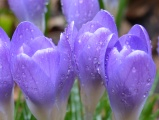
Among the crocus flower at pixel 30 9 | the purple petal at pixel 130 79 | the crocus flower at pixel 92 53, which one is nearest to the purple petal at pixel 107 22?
the crocus flower at pixel 92 53

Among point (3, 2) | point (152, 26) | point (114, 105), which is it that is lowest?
point (114, 105)

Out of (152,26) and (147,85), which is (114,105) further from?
(152,26)

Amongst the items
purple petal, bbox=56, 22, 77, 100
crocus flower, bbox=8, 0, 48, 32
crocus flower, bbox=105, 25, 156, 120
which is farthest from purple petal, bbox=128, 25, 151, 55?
crocus flower, bbox=8, 0, 48, 32

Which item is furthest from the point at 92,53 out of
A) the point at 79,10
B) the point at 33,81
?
the point at 79,10

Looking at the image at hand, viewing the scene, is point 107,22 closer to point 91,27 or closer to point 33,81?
point 91,27

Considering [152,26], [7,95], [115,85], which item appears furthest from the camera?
[152,26]

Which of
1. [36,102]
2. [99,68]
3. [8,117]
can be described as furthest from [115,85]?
[8,117]

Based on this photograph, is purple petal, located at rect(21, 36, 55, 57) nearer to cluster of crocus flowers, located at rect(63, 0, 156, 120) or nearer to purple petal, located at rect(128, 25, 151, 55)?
cluster of crocus flowers, located at rect(63, 0, 156, 120)
